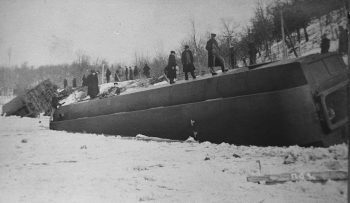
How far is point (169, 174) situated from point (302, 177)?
5.01 ft

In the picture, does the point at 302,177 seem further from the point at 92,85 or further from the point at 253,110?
the point at 92,85

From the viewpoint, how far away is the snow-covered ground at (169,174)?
9.53 ft

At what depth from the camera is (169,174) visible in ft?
11.9

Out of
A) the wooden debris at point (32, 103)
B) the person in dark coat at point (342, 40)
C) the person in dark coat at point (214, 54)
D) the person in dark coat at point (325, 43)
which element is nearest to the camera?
the person in dark coat at point (342, 40)

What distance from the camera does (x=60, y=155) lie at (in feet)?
16.7

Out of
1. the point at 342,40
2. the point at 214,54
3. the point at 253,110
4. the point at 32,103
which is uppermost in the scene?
the point at 32,103

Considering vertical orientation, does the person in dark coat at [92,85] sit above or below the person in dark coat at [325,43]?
above

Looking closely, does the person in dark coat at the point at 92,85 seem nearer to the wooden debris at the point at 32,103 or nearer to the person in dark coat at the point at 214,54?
the person in dark coat at the point at 214,54

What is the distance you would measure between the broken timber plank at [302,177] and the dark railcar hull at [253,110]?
1.08 meters

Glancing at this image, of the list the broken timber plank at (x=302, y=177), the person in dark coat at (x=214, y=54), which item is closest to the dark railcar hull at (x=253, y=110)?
the broken timber plank at (x=302, y=177)

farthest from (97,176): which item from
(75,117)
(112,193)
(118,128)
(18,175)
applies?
(75,117)

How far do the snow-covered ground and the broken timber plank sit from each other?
0.05 metres

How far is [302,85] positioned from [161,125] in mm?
2946

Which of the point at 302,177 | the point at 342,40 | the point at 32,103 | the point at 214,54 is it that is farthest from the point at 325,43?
the point at 32,103
